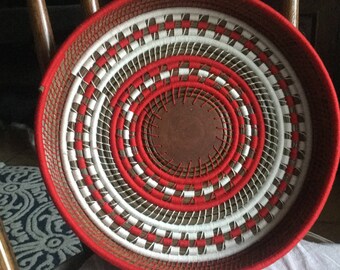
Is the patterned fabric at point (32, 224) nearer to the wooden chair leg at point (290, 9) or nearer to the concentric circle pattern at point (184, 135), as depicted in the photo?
the concentric circle pattern at point (184, 135)

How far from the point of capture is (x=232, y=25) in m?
0.41

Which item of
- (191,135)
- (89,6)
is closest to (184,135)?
(191,135)

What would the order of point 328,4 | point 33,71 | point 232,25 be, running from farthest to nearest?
point 33,71, point 328,4, point 232,25

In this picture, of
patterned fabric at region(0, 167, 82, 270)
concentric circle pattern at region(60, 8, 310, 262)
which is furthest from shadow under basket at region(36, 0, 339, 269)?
patterned fabric at region(0, 167, 82, 270)

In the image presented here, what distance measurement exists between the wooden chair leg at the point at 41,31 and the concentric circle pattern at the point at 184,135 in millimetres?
61

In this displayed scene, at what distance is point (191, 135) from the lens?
Answer: 43 cm

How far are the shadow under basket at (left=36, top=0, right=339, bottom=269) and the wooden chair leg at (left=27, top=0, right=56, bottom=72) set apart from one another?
58 millimetres

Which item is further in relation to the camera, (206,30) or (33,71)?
(33,71)

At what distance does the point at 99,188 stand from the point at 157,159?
0.07 m

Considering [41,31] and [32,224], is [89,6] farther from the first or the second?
[32,224]

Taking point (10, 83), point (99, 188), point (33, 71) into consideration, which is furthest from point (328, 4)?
point (10, 83)

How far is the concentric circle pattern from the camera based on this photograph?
16.1 inches

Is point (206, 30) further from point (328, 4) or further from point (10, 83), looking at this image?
point (10, 83)

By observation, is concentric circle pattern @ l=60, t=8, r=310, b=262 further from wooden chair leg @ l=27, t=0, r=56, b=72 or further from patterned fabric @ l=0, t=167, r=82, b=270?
patterned fabric @ l=0, t=167, r=82, b=270
